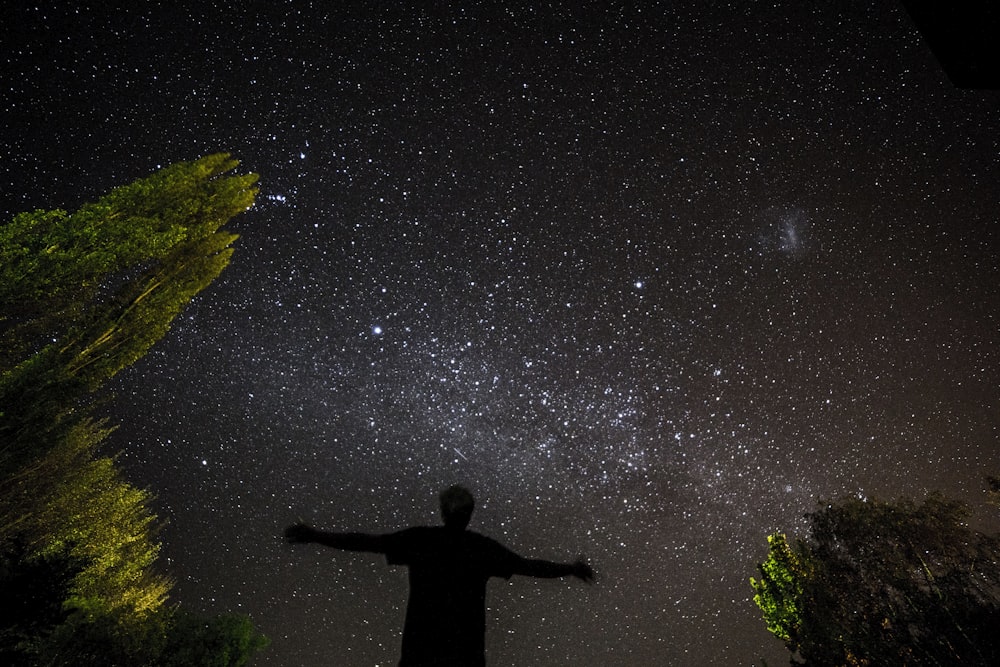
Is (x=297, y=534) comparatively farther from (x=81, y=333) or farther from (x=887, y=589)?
(x=887, y=589)

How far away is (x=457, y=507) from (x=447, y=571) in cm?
31

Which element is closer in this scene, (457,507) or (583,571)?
(457,507)

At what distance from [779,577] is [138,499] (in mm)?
25681

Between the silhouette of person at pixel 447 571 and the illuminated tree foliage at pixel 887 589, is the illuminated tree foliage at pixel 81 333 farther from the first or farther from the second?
the illuminated tree foliage at pixel 887 589

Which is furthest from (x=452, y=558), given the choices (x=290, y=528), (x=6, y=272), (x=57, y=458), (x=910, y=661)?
(x=57, y=458)

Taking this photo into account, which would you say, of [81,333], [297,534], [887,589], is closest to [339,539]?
[297,534]

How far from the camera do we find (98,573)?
15508mm

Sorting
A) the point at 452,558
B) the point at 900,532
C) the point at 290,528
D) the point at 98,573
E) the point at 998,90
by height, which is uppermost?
the point at 900,532

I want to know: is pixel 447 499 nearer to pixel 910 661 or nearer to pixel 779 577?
pixel 910 661

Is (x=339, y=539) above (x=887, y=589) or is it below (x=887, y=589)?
below

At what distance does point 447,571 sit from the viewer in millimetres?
2223

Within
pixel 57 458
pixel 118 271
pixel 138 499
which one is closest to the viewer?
pixel 118 271

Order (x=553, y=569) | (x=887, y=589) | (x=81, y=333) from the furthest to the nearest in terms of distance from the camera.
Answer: (x=887, y=589) → (x=81, y=333) → (x=553, y=569)

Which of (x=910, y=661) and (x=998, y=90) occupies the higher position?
(x=910, y=661)
